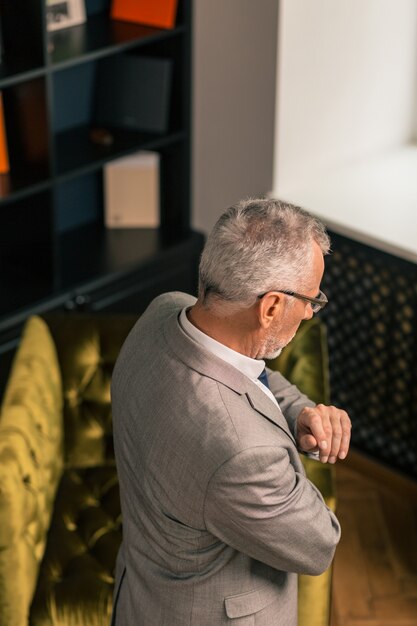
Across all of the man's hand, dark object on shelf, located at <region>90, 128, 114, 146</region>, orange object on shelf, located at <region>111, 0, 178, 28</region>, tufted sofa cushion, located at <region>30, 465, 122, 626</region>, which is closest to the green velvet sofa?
tufted sofa cushion, located at <region>30, 465, 122, 626</region>

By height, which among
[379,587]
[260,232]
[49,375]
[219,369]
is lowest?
[379,587]

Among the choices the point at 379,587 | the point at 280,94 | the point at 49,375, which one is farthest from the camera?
the point at 280,94

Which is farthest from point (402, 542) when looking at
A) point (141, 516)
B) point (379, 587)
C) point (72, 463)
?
point (141, 516)

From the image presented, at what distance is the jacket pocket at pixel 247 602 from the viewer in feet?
6.34

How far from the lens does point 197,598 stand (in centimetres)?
193

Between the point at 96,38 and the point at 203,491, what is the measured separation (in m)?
Answer: 2.27

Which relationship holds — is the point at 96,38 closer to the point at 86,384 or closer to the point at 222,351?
the point at 86,384

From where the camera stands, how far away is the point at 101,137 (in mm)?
3736

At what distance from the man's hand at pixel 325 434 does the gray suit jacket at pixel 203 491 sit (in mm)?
77

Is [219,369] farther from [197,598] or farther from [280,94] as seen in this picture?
[280,94]

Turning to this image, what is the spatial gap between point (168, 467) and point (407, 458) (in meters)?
1.97

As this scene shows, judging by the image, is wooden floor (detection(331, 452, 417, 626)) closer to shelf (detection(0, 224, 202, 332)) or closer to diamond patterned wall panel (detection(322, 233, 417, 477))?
diamond patterned wall panel (detection(322, 233, 417, 477))

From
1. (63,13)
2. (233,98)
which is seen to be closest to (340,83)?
(233,98)

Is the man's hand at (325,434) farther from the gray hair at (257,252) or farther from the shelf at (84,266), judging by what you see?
the shelf at (84,266)
